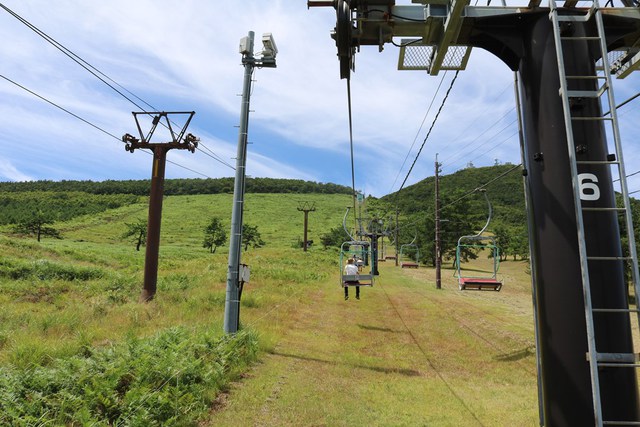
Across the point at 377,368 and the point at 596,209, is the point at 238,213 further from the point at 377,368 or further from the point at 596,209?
the point at 596,209

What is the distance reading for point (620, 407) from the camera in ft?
11.8

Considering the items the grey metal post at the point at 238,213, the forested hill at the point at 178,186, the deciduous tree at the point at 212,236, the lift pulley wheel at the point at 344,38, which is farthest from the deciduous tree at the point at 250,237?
the forested hill at the point at 178,186

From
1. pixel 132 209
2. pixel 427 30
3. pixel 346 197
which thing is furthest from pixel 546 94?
pixel 346 197

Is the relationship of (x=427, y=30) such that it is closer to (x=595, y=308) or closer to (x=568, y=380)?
(x=595, y=308)

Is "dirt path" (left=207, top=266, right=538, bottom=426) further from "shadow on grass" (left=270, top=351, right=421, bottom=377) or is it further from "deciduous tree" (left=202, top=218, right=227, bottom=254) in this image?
"deciduous tree" (left=202, top=218, right=227, bottom=254)

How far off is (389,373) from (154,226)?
12.5 metres

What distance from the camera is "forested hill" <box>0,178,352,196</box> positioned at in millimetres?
150000

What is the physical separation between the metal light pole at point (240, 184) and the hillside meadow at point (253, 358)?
2.22 ft

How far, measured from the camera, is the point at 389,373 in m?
8.71

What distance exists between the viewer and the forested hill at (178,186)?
15000 centimetres

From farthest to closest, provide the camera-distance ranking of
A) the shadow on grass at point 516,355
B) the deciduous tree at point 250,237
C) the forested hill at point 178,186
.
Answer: the forested hill at point 178,186 < the deciduous tree at point 250,237 < the shadow on grass at point 516,355

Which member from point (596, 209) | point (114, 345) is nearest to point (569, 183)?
point (596, 209)

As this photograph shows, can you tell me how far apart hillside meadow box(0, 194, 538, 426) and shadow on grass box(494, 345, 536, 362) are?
50mm

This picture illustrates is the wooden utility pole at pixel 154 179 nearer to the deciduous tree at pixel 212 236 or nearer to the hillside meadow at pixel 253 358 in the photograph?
the hillside meadow at pixel 253 358
